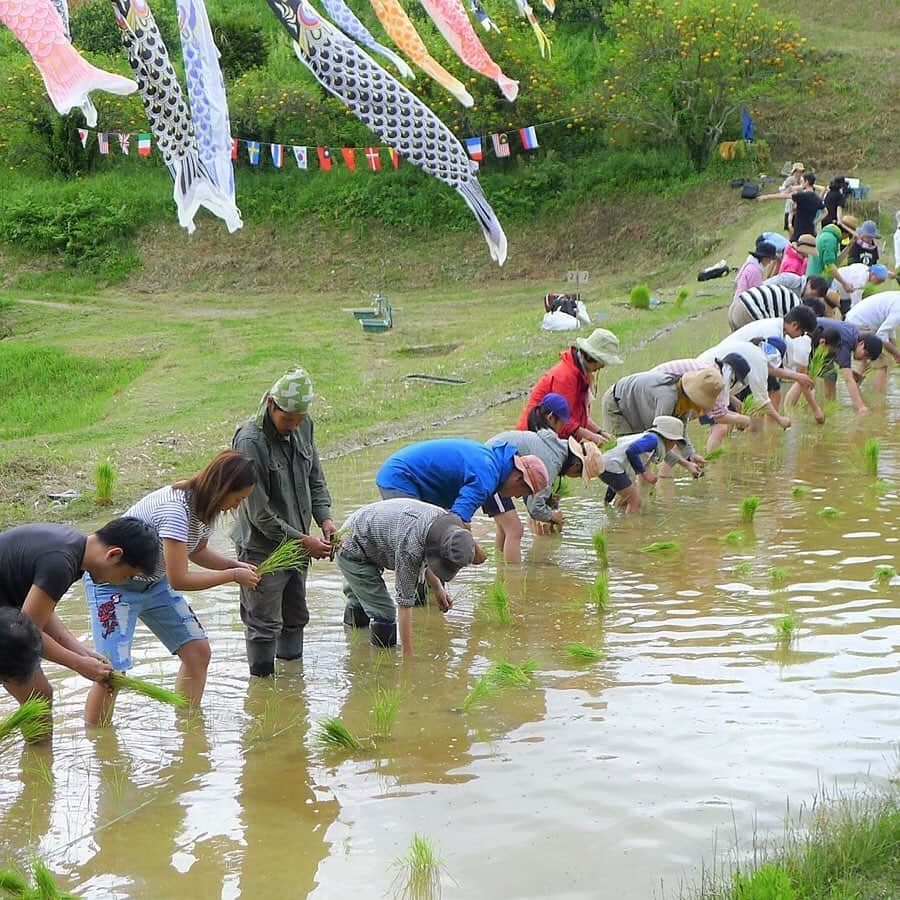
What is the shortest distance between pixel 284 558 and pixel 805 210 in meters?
13.9

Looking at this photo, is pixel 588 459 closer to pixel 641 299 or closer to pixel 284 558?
pixel 284 558

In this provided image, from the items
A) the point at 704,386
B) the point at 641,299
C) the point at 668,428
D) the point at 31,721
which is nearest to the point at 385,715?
the point at 31,721

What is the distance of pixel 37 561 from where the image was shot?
4562 mm

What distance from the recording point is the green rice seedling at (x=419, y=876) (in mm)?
3764

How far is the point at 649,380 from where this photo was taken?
28.6ft

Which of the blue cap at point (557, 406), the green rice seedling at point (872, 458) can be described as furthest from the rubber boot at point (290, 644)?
the green rice seedling at point (872, 458)

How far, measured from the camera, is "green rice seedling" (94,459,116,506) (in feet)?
30.5

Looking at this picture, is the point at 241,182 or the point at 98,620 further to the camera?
the point at 241,182

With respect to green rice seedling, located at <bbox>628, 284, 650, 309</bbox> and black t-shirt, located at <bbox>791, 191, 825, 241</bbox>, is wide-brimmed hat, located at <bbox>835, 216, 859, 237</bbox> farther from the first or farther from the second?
green rice seedling, located at <bbox>628, 284, 650, 309</bbox>

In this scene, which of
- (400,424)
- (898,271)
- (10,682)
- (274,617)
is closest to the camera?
(10,682)

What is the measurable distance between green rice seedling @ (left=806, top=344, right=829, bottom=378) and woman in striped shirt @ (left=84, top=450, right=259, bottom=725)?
712 cm

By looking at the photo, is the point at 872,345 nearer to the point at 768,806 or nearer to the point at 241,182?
the point at 768,806

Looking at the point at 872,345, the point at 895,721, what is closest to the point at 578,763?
the point at 895,721

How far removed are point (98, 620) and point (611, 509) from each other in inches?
178
